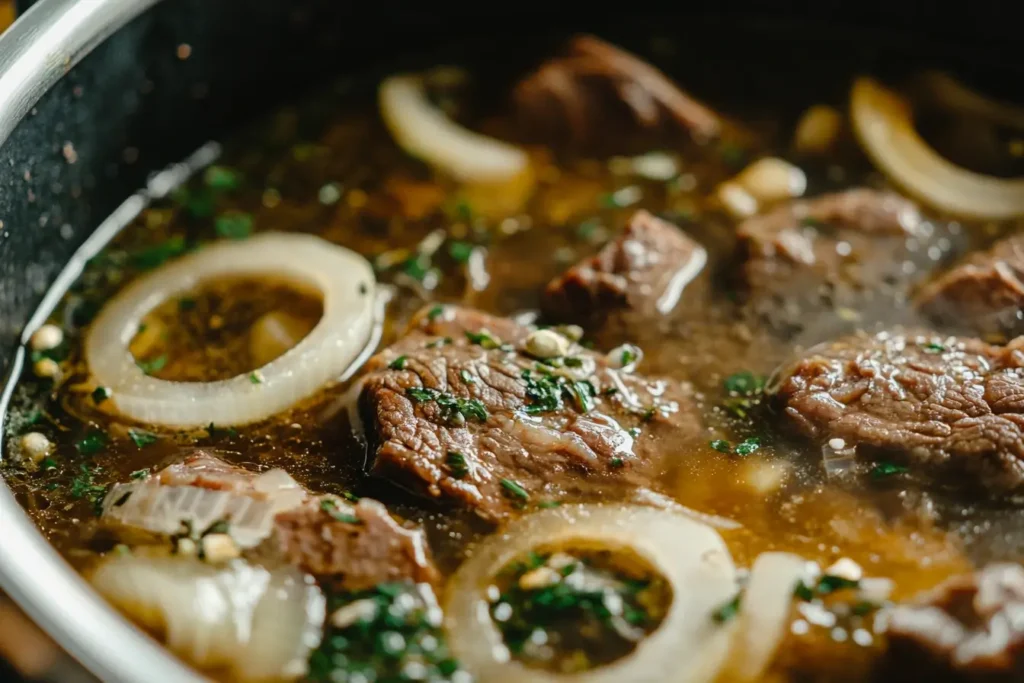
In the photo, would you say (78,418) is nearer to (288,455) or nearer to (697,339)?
(288,455)

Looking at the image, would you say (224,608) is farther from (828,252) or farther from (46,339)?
(828,252)

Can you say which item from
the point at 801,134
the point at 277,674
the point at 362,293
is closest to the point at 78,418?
the point at 362,293

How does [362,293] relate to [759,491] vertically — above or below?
above

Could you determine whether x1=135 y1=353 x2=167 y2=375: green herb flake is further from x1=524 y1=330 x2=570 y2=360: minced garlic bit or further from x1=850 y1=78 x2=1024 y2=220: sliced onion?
x1=850 y1=78 x2=1024 y2=220: sliced onion

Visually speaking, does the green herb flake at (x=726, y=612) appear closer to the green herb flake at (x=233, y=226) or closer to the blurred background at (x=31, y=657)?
the blurred background at (x=31, y=657)

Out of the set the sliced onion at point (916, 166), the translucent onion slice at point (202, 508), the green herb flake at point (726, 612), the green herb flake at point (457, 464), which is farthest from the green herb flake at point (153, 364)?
the sliced onion at point (916, 166)

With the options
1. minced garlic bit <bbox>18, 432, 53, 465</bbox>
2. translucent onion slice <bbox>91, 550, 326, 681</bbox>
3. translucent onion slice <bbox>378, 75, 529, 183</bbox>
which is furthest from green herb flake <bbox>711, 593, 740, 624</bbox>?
translucent onion slice <bbox>378, 75, 529, 183</bbox>
